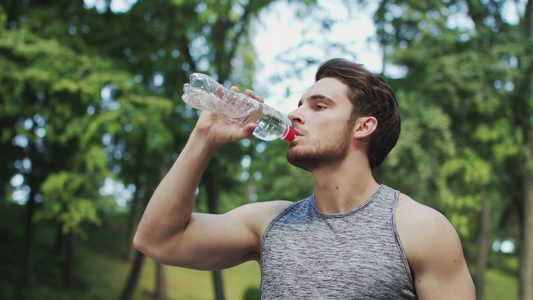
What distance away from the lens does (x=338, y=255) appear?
2004mm

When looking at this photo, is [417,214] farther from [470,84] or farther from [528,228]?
[528,228]

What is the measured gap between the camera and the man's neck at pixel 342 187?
218 cm

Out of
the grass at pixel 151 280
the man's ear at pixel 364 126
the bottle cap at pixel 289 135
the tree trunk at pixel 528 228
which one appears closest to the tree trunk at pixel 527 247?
the tree trunk at pixel 528 228

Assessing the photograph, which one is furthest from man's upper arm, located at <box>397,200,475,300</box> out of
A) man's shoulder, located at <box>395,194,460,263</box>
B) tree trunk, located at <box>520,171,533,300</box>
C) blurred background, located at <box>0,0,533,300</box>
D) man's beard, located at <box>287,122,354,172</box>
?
tree trunk, located at <box>520,171,533,300</box>

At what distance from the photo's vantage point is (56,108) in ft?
30.8

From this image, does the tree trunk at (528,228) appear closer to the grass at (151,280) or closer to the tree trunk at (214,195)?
the tree trunk at (214,195)

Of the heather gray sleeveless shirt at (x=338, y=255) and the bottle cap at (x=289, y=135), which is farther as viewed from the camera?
the bottle cap at (x=289, y=135)

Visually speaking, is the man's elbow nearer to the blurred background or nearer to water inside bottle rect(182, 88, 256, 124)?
water inside bottle rect(182, 88, 256, 124)

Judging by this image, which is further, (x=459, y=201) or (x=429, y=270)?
(x=459, y=201)

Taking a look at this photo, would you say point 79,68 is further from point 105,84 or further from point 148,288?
point 148,288

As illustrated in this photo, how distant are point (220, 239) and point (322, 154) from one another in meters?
0.60

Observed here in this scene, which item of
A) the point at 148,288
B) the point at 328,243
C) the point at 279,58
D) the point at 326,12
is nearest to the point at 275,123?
the point at 328,243

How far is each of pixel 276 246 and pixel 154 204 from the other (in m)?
0.55

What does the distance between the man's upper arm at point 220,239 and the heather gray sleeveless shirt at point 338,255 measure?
0.11 m
